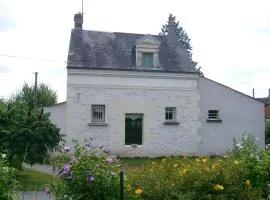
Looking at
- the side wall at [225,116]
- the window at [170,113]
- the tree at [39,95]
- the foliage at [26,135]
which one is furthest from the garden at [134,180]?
the tree at [39,95]

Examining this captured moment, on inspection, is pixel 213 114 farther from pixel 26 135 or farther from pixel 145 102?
pixel 26 135

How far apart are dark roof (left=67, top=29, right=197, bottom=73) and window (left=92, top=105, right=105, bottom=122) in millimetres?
2221

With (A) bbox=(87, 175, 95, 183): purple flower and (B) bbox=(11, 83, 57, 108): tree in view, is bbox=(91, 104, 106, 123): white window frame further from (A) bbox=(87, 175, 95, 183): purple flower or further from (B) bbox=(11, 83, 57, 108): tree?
(B) bbox=(11, 83, 57, 108): tree

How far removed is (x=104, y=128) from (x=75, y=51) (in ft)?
15.2

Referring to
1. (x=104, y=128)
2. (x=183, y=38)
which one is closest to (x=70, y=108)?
(x=104, y=128)

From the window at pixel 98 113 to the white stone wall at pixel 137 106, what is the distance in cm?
31

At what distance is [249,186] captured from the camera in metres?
7.33

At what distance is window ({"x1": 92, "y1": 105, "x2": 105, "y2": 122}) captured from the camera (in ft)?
84.0

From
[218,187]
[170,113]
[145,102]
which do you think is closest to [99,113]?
[145,102]

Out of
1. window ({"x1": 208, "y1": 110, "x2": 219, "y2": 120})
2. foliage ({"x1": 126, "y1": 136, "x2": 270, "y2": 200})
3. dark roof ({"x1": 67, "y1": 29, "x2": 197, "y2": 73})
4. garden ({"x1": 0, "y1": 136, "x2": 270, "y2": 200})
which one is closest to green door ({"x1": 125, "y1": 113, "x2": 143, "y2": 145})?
dark roof ({"x1": 67, "y1": 29, "x2": 197, "y2": 73})

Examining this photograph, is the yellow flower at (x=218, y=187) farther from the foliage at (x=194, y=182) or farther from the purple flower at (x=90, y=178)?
the purple flower at (x=90, y=178)

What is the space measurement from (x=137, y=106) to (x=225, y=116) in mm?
5701

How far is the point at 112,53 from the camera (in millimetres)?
26734

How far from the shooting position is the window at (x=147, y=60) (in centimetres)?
2673
